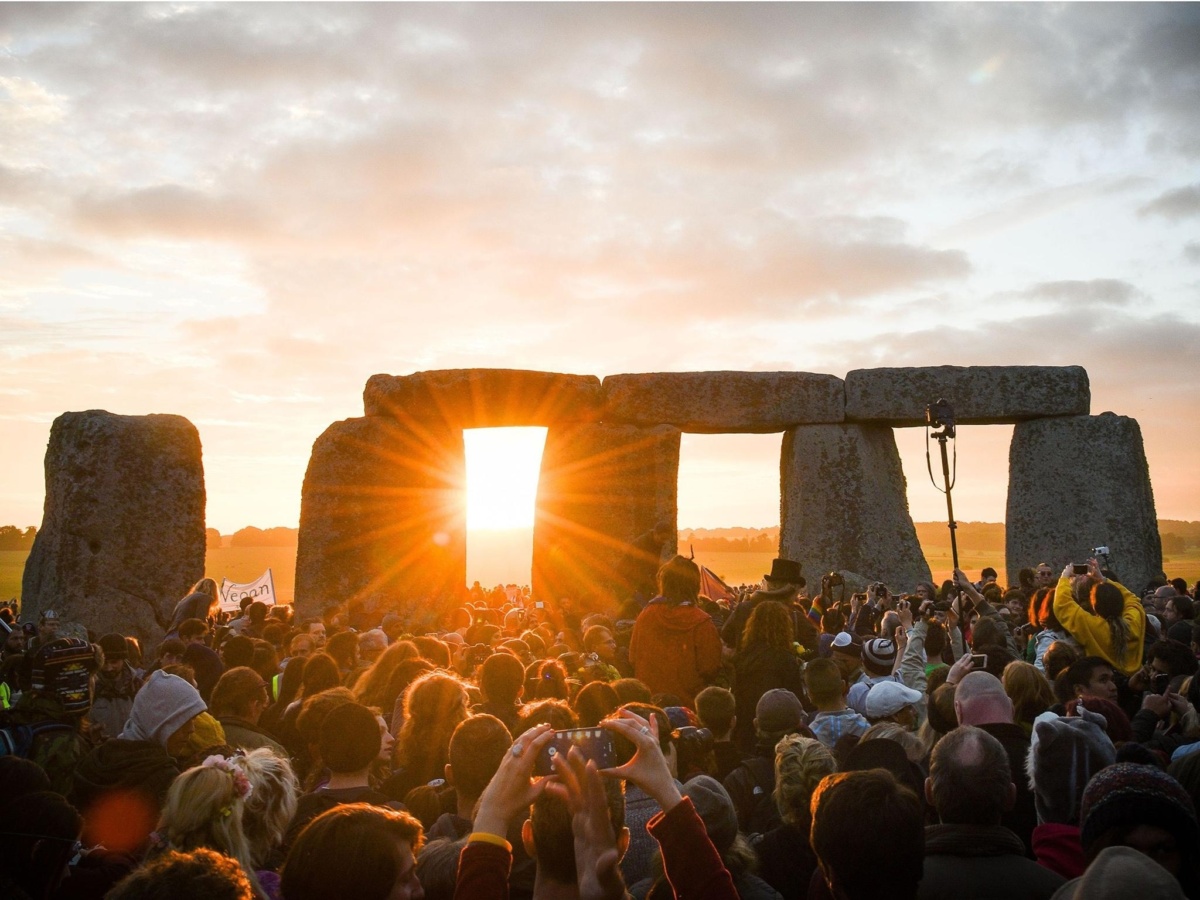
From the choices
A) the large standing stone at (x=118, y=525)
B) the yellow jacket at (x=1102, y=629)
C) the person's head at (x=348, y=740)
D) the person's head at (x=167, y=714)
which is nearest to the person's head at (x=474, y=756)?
the person's head at (x=348, y=740)

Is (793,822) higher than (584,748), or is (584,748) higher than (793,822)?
(584,748)

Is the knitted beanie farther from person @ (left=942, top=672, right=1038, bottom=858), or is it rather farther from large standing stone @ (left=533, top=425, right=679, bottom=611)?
large standing stone @ (left=533, top=425, right=679, bottom=611)

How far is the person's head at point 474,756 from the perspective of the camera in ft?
12.6

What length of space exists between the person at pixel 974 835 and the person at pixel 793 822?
457mm

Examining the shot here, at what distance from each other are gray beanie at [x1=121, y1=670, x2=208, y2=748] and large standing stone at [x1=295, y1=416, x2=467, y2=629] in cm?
1064

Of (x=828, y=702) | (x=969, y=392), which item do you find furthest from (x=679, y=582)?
(x=969, y=392)

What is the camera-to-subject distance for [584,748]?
266 cm

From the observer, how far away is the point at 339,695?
4.36 m

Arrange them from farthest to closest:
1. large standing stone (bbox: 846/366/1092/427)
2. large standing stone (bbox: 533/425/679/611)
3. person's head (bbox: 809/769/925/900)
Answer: large standing stone (bbox: 846/366/1092/427)
large standing stone (bbox: 533/425/679/611)
person's head (bbox: 809/769/925/900)

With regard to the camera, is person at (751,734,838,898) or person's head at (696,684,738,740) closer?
person at (751,734,838,898)

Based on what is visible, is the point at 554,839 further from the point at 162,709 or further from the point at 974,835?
the point at 162,709

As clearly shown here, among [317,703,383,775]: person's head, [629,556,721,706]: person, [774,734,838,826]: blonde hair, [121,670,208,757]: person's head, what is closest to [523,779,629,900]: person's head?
[774,734,838,826]: blonde hair

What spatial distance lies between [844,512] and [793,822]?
13.0 meters

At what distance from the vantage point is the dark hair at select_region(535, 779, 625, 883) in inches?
107
